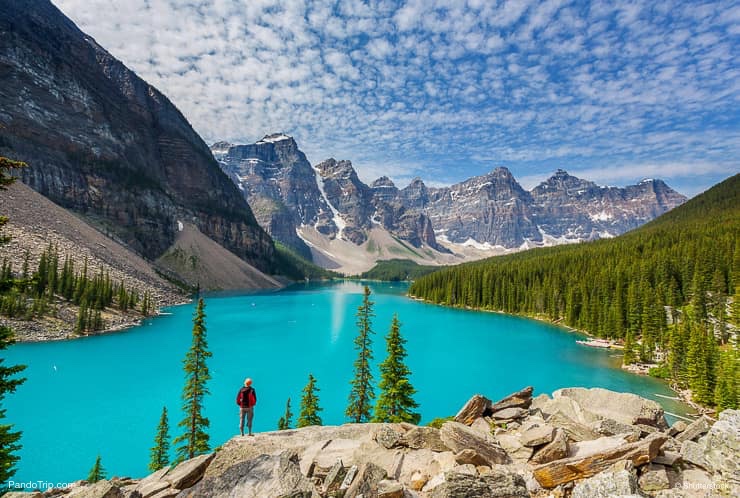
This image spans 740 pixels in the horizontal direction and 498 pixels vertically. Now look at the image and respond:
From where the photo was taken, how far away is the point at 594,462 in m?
8.99

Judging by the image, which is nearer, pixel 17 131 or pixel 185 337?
pixel 185 337

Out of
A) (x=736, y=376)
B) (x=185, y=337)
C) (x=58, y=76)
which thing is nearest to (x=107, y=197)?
(x=58, y=76)

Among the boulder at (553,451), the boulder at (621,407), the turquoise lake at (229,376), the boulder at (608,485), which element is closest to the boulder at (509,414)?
the boulder at (621,407)

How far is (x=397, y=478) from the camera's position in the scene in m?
10.1

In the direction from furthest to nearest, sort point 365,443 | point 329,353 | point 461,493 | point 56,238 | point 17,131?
point 17,131 → point 56,238 → point 329,353 → point 365,443 → point 461,493

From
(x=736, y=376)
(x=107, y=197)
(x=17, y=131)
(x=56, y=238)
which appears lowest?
(x=736, y=376)

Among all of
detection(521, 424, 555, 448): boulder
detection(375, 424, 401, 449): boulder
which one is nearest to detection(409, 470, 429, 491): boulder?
detection(375, 424, 401, 449): boulder

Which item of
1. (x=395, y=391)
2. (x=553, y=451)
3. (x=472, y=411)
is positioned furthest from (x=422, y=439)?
(x=395, y=391)

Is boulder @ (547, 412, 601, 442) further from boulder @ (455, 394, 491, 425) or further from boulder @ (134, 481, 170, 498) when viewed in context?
boulder @ (134, 481, 170, 498)

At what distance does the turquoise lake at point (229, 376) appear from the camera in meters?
25.9

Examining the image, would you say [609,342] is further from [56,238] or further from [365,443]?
[56,238]

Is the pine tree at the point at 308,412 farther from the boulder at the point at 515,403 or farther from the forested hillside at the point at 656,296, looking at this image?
the forested hillside at the point at 656,296

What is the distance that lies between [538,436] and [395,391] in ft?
43.1

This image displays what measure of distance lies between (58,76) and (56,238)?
9810cm
